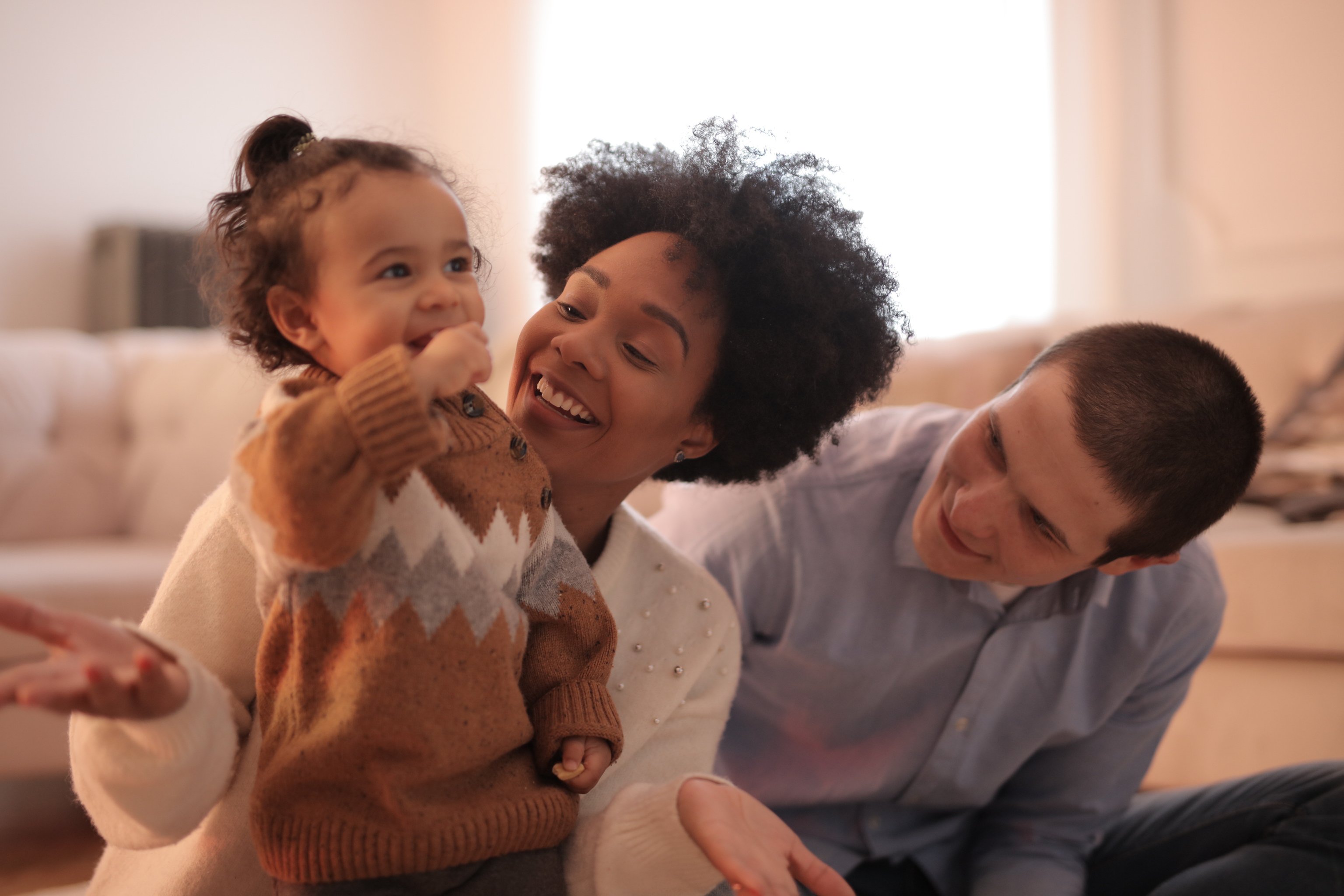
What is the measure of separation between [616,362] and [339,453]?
0.47 meters

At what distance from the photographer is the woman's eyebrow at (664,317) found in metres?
1.12

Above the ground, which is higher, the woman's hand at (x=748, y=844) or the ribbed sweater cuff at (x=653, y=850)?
the woman's hand at (x=748, y=844)

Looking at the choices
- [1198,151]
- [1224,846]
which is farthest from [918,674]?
[1198,151]

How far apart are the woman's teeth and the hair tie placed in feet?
1.14

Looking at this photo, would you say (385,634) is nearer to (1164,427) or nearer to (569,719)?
(569,719)

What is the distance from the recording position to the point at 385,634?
2.45 ft

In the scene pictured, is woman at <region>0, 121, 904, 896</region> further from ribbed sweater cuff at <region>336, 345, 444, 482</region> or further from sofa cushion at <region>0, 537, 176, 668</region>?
sofa cushion at <region>0, 537, 176, 668</region>

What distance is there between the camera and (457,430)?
82 cm

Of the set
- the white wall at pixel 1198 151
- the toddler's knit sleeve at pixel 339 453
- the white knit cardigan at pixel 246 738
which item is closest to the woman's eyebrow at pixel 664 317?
the white knit cardigan at pixel 246 738

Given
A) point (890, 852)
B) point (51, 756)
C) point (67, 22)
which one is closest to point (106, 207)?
point (67, 22)

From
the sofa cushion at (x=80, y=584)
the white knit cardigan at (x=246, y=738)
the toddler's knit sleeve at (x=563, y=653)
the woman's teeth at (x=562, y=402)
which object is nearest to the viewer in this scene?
the white knit cardigan at (x=246, y=738)

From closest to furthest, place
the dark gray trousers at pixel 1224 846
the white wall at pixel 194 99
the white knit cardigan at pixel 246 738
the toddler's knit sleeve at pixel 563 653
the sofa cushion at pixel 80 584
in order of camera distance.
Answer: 1. the white knit cardigan at pixel 246 738
2. the toddler's knit sleeve at pixel 563 653
3. the dark gray trousers at pixel 1224 846
4. the sofa cushion at pixel 80 584
5. the white wall at pixel 194 99

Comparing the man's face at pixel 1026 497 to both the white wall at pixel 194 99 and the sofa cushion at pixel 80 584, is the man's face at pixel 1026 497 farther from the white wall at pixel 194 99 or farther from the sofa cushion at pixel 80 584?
the white wall at pixel 194 99

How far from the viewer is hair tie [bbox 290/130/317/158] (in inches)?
32.7
